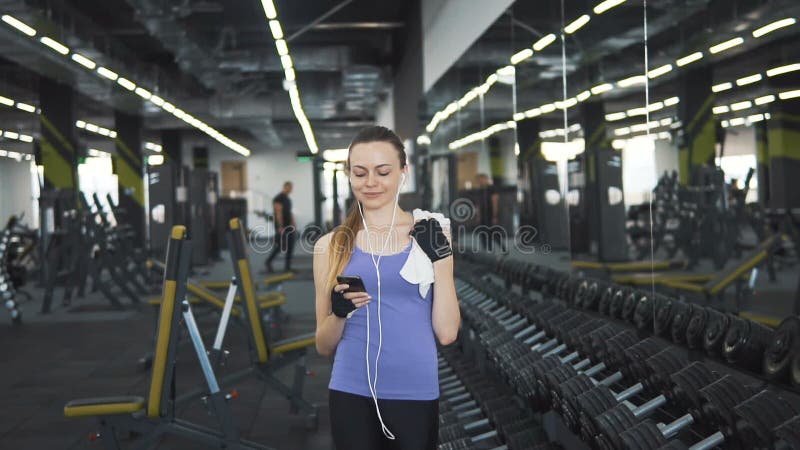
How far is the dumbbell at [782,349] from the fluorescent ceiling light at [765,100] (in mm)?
692

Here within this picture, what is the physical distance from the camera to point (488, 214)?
720 centimetres

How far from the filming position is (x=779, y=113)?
249cm

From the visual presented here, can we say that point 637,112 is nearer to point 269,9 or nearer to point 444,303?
point 444,303

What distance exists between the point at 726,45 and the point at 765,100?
33 centimetres

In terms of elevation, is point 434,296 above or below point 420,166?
Answer: below

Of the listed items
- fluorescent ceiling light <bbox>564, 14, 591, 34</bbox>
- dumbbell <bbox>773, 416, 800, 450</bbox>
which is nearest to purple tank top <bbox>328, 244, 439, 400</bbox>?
dumbbell <bbox>773, 416, 800, 450</bbox>

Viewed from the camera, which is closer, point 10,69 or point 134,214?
point 10,69

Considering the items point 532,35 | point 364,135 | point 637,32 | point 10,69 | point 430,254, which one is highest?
point 10,69

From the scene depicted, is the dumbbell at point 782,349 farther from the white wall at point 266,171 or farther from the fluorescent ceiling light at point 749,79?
the white wall at point 266,171

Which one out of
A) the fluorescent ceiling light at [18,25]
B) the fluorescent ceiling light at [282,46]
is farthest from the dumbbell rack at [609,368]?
the fluorescent ceiling light at [18,25]

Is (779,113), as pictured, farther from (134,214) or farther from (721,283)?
(134,214)

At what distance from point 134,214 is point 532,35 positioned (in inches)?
600

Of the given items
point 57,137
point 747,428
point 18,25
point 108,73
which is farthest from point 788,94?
point 57,137

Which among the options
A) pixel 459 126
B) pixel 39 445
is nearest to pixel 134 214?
pixel 459 126
